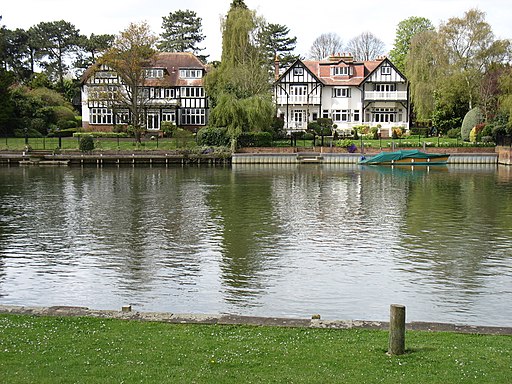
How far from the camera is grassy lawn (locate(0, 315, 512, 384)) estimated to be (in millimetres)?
7742

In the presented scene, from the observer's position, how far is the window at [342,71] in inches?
2995

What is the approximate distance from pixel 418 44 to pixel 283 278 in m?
58.3

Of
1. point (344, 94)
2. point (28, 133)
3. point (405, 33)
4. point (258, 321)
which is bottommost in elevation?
point (258, 321)

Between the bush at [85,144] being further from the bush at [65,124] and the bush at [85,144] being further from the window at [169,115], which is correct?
the window at [169,115]

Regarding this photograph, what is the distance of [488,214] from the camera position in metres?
27.8

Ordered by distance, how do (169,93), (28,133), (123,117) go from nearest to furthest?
(28,133) < (123,117) < (169,93)

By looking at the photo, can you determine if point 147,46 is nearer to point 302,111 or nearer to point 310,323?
point 302,111

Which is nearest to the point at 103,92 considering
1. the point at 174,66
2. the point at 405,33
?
the point at 174,66

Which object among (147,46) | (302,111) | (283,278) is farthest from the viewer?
(302,111)

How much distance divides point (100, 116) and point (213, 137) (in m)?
19.9

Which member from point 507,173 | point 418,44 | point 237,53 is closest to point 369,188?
point 507,173

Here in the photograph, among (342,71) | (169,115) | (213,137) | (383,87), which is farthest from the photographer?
(342,71)

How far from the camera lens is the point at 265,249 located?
20.3 m

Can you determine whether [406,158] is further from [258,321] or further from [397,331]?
[397,331]
